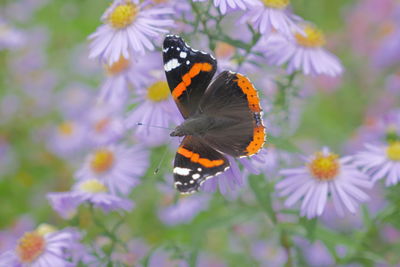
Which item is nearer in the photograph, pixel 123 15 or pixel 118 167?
pixel 123 15

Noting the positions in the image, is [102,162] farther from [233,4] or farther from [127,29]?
[233,4]

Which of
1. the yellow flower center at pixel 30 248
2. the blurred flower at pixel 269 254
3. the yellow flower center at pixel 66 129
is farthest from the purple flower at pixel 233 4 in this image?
the yellow flower center at pixel 66 129

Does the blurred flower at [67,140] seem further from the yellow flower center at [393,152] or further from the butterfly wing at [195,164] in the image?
the yellow flower center at [393,152]

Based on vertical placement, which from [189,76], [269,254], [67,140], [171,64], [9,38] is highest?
[171,64]

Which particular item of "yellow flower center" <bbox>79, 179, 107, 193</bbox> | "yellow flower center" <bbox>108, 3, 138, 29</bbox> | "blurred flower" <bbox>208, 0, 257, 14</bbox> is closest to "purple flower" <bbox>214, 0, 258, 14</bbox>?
"blurred flower" <bbox>208, 0, 257, 14</bbox>

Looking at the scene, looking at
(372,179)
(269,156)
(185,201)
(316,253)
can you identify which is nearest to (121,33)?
(269,156)

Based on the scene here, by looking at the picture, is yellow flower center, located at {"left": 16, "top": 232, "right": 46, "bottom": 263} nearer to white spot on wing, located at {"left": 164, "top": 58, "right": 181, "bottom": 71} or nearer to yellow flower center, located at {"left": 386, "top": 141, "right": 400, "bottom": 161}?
white spot on wing, located at {"left": 164, "top": 58, "right": 181, "bottom": 71}

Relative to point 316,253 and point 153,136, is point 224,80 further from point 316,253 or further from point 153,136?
point 316,253

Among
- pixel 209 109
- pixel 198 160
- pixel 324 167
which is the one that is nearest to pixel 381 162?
pixel 324 167
